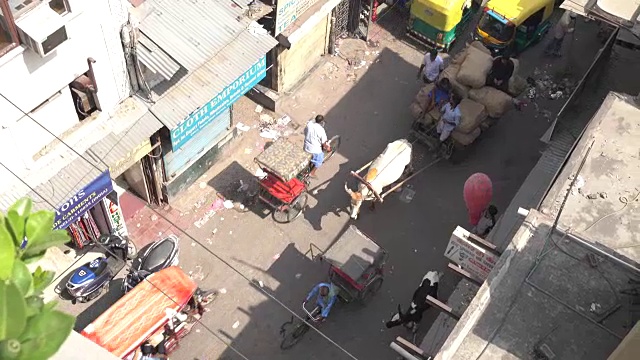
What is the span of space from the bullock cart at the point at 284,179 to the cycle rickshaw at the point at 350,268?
A: 6.24ft

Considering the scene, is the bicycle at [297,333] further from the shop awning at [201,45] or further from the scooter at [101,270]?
the shop awning at [201,45]

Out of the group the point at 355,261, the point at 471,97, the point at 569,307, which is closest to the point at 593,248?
the point at 569,307

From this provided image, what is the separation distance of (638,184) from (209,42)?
8715 mm

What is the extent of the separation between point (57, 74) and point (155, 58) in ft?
6.44

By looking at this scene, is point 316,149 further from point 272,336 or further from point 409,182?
point 272,336

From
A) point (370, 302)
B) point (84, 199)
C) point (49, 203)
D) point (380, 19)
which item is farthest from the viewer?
point (380, 19)

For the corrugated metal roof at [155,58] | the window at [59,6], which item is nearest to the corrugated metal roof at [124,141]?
the corrugated metal roof at [155,58]

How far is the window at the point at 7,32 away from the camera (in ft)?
33.6

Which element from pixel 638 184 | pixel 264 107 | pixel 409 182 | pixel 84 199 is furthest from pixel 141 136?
pixel 638 184

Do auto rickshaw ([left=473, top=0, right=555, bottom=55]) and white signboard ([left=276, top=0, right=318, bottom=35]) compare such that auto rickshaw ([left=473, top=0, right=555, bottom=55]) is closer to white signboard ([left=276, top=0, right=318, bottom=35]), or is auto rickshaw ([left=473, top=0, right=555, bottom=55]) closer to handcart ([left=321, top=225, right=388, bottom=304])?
white signboard ([left=276, top=0, right=318, bottom=35])

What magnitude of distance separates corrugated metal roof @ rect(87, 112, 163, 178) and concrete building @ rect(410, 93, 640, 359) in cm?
751

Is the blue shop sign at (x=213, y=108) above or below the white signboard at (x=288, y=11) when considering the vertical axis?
below

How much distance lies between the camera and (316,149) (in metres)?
16.3

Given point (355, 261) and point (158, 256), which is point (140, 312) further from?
point (355, 261)
